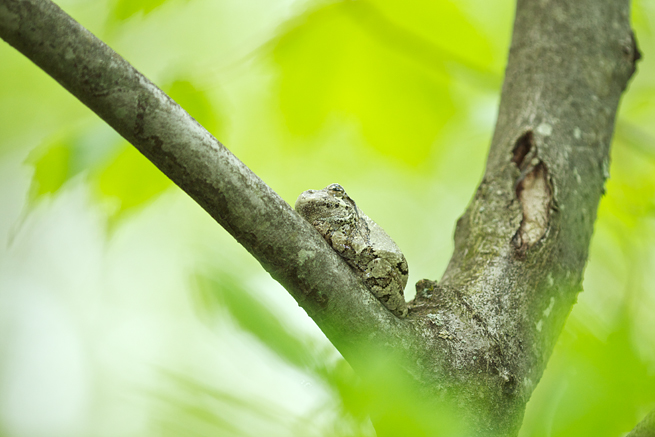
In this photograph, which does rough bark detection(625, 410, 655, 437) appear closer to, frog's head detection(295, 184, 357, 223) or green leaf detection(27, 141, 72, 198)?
frog's head detection(295, 184, 357, 223)

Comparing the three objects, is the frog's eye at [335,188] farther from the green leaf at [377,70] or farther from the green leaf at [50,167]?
the green leaf at [50,167]

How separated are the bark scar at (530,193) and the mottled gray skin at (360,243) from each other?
0.59m

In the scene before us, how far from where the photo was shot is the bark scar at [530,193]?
2.45m

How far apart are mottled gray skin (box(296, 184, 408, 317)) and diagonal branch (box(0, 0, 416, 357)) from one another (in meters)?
0.23

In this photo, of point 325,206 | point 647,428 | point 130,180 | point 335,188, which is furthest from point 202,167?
point 647,428

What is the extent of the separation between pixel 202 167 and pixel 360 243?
0.92 m

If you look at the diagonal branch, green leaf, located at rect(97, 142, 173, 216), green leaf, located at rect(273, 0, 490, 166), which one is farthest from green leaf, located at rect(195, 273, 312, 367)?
green leaf, located at rect(273, 0, 490, 166)

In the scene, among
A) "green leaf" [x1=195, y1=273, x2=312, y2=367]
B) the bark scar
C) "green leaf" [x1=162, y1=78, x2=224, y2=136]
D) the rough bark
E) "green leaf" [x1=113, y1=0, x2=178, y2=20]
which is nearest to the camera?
"green leaf" [x1=195, y1=273, x2=312, y2=367]

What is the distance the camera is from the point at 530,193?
2.60 metres

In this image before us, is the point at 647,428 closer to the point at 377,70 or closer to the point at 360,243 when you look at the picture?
the point at 360,243

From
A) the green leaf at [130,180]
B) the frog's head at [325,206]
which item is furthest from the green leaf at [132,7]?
the frog's head at [325,206]

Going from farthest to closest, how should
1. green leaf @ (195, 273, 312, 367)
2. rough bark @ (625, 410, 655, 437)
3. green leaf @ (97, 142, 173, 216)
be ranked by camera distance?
green leaf @ (97, 142, 173, 216) < rough bark @ (625, 410, 655, 437) < green leaf @ (195, 273, 312, 367)

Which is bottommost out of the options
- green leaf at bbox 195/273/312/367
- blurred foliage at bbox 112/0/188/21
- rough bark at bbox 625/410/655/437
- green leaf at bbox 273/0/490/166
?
rough bark at bbox 625/410/655/437

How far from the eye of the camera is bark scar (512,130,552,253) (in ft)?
8.05
